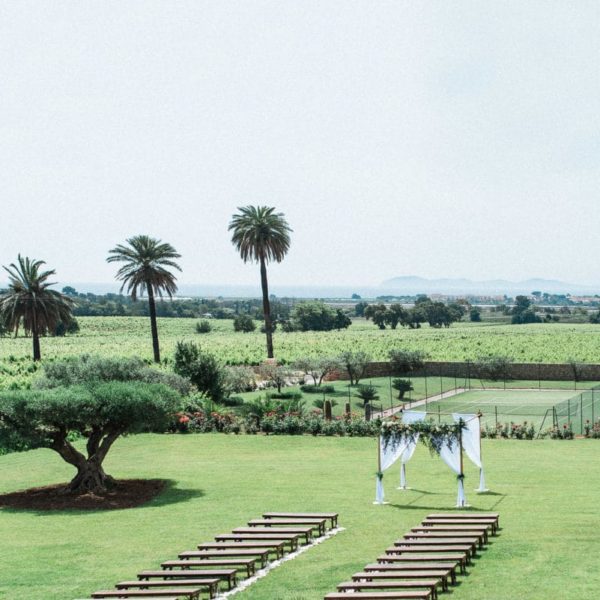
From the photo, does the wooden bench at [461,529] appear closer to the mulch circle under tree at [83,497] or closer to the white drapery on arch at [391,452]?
the white drapery on arch at [391,452]

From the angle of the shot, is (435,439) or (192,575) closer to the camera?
(192,575)

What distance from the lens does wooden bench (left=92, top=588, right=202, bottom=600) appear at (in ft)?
51.8

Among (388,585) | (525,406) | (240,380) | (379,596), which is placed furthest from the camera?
(240,380)

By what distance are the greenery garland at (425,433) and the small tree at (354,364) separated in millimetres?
46063

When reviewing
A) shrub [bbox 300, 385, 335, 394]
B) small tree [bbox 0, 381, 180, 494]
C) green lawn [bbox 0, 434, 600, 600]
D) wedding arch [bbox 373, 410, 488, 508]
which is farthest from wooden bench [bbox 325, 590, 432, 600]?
shrub [bbox 300, 385, 335, 394]

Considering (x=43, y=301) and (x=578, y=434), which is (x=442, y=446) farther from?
(x=43, y=301)

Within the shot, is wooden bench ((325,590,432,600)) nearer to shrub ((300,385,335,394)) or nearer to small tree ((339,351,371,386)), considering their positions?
shrub ((300,385,335,394))

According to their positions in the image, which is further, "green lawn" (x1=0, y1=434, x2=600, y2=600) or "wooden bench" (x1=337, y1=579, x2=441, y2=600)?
"green lawn" (x1=0, y1=434, x2=600, y2=600)

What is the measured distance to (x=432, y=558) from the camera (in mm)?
17844

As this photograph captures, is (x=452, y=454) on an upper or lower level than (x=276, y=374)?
upper

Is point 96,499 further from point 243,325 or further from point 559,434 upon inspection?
point 243,325

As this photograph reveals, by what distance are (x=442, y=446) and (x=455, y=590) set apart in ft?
36.9

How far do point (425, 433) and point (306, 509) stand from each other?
443 cm

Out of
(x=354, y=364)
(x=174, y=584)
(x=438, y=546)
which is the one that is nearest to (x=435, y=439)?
(x=438, y=546)
